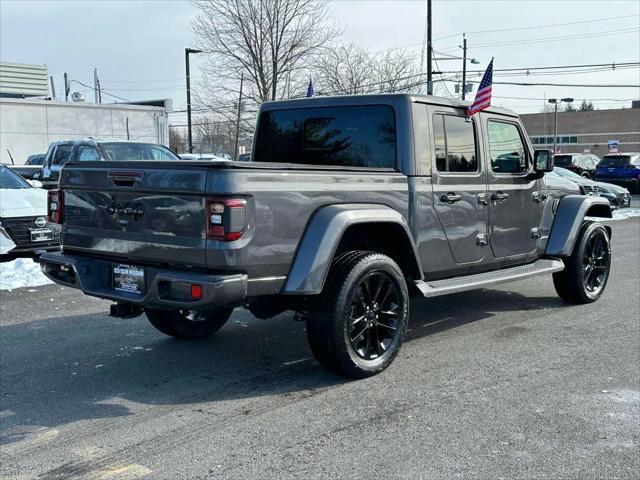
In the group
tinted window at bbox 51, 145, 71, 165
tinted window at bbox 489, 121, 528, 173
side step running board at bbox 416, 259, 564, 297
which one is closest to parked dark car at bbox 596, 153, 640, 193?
tinted window at bbox 51, 145, 71, 165

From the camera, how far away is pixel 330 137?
568 cm

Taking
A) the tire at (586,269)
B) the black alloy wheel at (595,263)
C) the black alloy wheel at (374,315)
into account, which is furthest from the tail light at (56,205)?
the black alloy wheel at (595,263)

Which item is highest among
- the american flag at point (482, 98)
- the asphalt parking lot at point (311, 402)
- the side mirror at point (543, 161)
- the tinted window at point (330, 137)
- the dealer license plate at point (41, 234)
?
the american flag at point (482, 98)

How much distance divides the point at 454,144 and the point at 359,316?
1835mm

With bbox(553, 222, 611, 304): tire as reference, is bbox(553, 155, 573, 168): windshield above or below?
above

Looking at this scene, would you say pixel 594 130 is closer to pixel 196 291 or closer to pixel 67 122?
pixel 67 122

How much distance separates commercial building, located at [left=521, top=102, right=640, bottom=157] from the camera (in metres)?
72.4

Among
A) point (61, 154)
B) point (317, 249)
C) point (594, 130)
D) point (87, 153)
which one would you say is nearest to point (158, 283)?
point (317, 249)

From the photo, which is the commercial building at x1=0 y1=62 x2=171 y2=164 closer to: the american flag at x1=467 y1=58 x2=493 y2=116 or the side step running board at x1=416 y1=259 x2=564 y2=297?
the american flag at x1=467 y1=58 x2=493 y2=116

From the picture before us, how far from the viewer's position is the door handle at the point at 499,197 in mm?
5980

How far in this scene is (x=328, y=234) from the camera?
436 centimetres

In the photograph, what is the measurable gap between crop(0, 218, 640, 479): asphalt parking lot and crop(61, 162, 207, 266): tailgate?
980 millimetres

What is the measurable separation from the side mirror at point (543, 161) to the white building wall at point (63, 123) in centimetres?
3363

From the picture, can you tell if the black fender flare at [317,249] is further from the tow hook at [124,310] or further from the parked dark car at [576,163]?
the parked dark car at [576,163]
